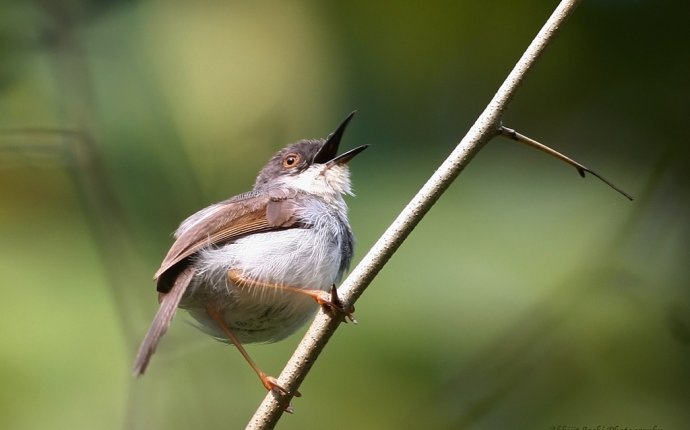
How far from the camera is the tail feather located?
8.55 feet

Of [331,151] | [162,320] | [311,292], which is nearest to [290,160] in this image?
[331,151]

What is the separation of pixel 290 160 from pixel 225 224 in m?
0.83

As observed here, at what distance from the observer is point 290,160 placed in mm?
4102

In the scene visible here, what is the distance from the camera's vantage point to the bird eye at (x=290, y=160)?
408 cm

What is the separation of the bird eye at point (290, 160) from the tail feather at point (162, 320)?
3.36ft

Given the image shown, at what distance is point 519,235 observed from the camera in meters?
5.56

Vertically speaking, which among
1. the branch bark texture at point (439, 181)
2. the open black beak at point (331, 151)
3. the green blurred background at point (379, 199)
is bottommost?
the green blurred background at point (379, 199)

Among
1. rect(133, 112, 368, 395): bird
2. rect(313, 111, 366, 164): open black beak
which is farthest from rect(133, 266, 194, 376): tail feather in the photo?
rect(313, 111, 366, 164): open black beak

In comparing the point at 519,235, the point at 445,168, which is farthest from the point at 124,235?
the point at 445,168

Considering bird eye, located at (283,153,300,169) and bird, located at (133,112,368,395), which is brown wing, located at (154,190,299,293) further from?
bird eye, located at (283,153,300,169)

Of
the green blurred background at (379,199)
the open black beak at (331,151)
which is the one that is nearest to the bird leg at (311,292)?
the open black beak at (331,151)

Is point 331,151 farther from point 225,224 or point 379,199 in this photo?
point 379,199

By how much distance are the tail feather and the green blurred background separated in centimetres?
→ 144

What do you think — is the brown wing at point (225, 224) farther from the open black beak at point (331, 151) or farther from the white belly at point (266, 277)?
the open black beak at point (331, 151)
